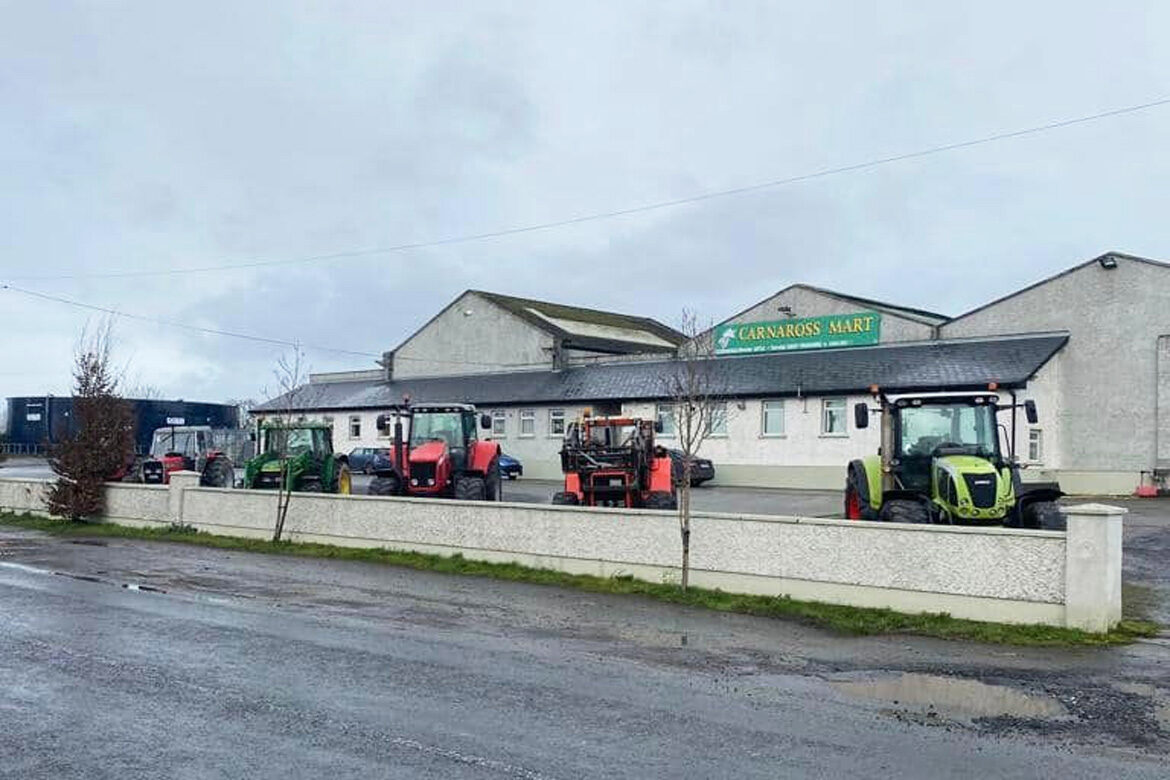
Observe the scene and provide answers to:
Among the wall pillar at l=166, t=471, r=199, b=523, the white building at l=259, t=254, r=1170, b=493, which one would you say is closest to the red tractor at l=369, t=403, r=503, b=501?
the wall pillar at l=166, t=471, r=199, b=523

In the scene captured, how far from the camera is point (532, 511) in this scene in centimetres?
1773

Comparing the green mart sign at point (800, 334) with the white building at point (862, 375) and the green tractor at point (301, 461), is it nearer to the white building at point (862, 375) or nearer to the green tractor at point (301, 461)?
the white building at point (862, 375)

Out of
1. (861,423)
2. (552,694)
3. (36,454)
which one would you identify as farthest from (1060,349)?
(36,454)

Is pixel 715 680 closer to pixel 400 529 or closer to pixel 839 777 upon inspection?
pixel 839 777

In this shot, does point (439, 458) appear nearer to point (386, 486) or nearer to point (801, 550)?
point (386, 486)

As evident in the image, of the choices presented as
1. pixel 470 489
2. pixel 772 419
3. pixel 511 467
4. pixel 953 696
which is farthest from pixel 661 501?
pixel 511 467

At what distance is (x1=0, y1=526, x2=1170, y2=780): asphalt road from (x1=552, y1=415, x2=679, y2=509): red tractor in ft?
30.0

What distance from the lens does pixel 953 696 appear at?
912 cm

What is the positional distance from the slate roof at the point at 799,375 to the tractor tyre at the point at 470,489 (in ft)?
47.3

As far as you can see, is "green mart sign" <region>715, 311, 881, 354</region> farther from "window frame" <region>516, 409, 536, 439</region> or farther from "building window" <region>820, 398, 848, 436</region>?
"window frame" <region>516, 409, 536, 439</region>

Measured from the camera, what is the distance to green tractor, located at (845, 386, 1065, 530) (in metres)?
15.1

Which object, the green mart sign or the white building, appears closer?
the white building

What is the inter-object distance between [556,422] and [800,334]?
446 inches

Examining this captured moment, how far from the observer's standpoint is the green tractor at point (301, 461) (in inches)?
1117
